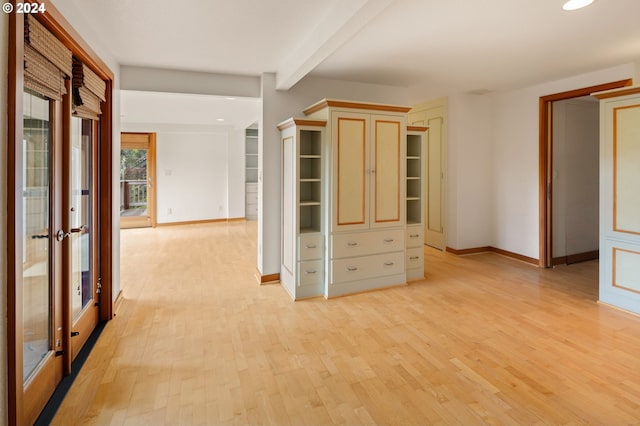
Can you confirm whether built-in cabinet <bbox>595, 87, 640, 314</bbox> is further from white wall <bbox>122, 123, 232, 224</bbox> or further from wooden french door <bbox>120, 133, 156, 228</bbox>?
wooden french door <bbox>120, 133, 156, 228</bbox>

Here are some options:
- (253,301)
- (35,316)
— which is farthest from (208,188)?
(35,316)

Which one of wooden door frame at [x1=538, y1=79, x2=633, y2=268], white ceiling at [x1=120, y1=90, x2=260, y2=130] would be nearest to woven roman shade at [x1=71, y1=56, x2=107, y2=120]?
white ceiling at [x1=120, y1=90, x2=260, y2=130]

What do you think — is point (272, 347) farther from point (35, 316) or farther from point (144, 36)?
point (144, 36)

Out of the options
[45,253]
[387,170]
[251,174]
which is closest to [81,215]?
[45,253]

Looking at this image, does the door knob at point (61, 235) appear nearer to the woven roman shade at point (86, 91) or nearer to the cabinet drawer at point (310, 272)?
the woven roman shade at point (86, 91)

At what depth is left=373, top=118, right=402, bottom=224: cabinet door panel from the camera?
3900mm

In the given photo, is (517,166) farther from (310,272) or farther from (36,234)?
(36,234)

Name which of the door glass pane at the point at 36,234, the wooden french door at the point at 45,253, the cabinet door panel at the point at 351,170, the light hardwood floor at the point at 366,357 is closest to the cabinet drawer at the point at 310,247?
the cabinet door panel at the point at 351,170

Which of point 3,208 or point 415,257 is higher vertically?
point 3,208

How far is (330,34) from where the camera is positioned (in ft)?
8.43

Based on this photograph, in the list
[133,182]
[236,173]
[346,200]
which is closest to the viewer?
[346,200]

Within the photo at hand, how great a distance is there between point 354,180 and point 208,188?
20.1ft

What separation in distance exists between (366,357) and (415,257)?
2.09 metres

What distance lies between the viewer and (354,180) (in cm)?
Answer: 382
